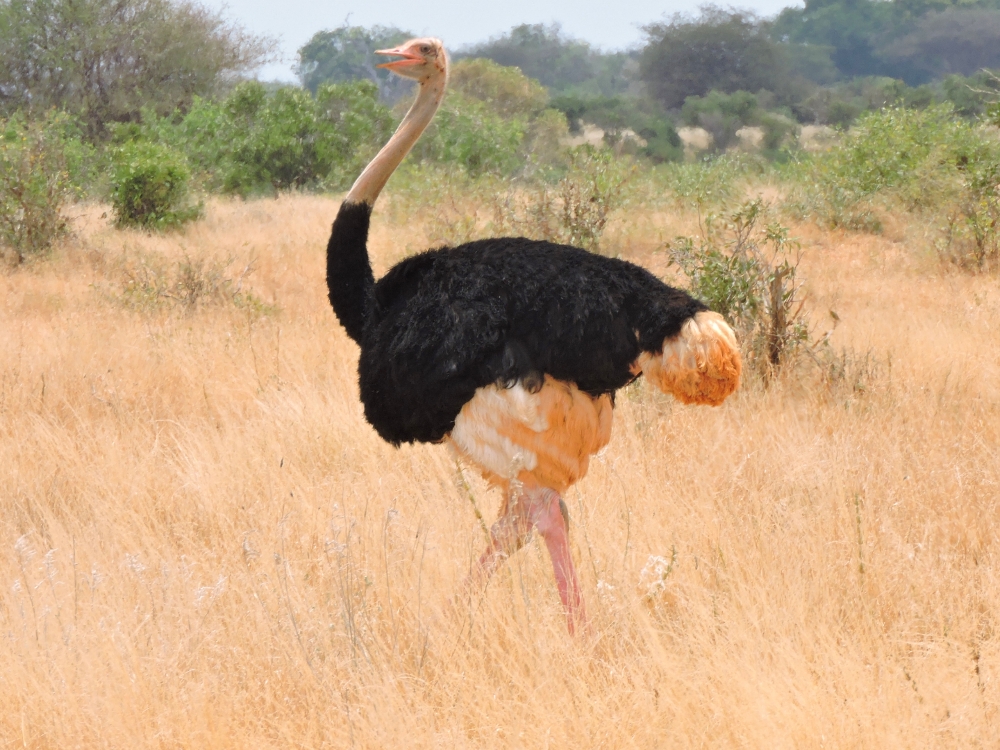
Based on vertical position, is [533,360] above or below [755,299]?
above

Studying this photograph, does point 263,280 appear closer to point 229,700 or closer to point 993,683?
point 229,700

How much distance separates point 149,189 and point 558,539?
9.16 m

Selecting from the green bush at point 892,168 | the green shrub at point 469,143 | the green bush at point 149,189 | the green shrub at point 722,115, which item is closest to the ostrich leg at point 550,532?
the green bush at point 892,168

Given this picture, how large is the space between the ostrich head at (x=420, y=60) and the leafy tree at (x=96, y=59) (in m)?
21.6

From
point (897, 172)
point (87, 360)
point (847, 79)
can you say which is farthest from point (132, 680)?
point (847, 79)

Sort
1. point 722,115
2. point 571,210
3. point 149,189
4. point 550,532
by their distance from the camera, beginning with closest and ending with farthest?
point 550,532 → point 571,210 → point 149,189 → point 722,115

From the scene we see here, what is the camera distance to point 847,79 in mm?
47250

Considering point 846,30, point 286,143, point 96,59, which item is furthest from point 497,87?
point 846,30

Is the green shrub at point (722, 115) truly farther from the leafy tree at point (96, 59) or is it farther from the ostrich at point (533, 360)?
the ostrich at point (533, 360)

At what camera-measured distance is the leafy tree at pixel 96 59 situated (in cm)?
2389

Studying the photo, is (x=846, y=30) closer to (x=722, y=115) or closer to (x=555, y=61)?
(x=555, y=61)

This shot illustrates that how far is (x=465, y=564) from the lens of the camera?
3279mm

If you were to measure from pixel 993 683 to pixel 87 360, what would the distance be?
4270mm

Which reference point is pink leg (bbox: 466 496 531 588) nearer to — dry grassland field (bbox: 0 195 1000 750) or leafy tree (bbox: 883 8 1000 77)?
dry grassland field (bbox: 0 195 1000 750)
